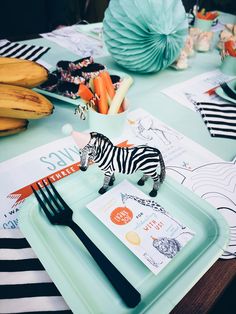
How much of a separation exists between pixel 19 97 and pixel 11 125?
8cm

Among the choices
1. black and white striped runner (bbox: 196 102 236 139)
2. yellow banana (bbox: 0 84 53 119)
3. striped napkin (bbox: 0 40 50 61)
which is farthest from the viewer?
striped napkin (bbox: 0 40 50 61)

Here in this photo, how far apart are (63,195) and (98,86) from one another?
28 centimetres

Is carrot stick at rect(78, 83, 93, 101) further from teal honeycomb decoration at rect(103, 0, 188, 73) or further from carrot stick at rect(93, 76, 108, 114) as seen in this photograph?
teal honeycomb decoration at rect(103, 0, 188, 73)

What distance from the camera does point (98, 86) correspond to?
64 cm

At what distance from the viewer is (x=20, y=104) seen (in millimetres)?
590

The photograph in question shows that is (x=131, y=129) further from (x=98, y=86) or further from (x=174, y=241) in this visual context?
(x=174, y=241)

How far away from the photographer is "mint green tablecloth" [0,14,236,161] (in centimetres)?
67

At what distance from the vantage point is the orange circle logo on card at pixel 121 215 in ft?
1.50

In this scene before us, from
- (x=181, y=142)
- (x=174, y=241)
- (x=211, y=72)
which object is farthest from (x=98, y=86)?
(x=211, y=72)

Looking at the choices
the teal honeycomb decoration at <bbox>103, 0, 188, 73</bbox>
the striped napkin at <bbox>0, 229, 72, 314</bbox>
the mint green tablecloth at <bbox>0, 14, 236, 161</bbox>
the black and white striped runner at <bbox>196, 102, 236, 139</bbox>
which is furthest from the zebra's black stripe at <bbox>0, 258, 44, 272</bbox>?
the teal honeycomb decoration at <bbox>103, 0, 188, 73</bbox>

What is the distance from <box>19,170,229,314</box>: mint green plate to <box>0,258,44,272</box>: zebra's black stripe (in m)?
0.03

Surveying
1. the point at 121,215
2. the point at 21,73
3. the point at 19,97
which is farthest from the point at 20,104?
the point at 121,215

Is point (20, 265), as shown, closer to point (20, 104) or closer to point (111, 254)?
point (111, 254)

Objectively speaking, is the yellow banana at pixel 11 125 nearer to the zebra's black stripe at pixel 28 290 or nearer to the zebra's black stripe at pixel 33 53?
the zebra's black stripe at pixel 28 290
